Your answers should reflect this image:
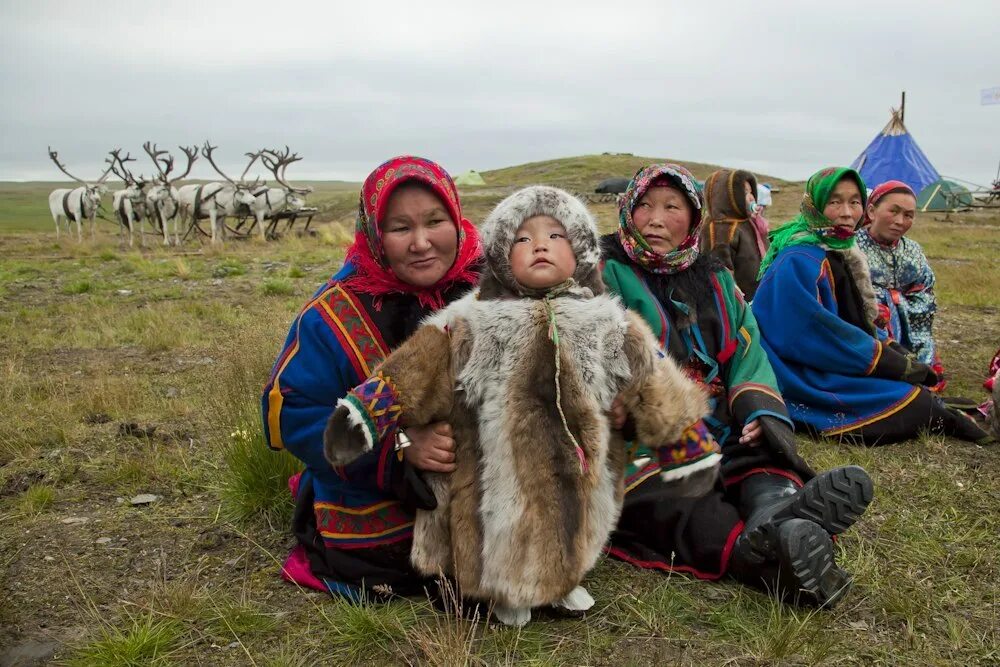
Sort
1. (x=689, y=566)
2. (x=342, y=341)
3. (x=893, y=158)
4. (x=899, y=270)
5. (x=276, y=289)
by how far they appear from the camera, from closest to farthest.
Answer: (x=342, y=341)
(x=689, y=566)
(x=899, y=270)
(x=276, y=289)
(x=893, y=158)

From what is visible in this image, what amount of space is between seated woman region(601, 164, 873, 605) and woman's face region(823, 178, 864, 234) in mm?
1713

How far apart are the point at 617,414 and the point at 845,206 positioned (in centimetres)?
313

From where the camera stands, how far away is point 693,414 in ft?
7.25

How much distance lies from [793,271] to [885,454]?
3.74 feet

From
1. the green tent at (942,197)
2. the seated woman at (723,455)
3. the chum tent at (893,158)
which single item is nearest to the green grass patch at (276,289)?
the seated woman at (723,455)

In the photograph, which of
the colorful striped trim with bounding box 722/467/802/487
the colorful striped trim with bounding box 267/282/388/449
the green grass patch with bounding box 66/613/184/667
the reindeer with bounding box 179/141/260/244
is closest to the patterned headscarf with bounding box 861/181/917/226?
the colorful striped trim with bounding box 722/467/802/487

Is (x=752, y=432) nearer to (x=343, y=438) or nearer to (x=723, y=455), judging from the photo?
(x=723, y=455)

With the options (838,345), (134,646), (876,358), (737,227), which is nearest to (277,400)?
(134,646)

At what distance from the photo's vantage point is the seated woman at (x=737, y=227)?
6.63m

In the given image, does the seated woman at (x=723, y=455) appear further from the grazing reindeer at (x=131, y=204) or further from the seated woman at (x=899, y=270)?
the grazing reindeer at (x=131, y=204)

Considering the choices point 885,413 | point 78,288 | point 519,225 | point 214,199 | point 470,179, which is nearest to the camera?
point 519,225

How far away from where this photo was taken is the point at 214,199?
2292cm

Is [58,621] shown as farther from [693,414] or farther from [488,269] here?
[693,414]

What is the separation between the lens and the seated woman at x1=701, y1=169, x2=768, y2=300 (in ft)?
21.8
